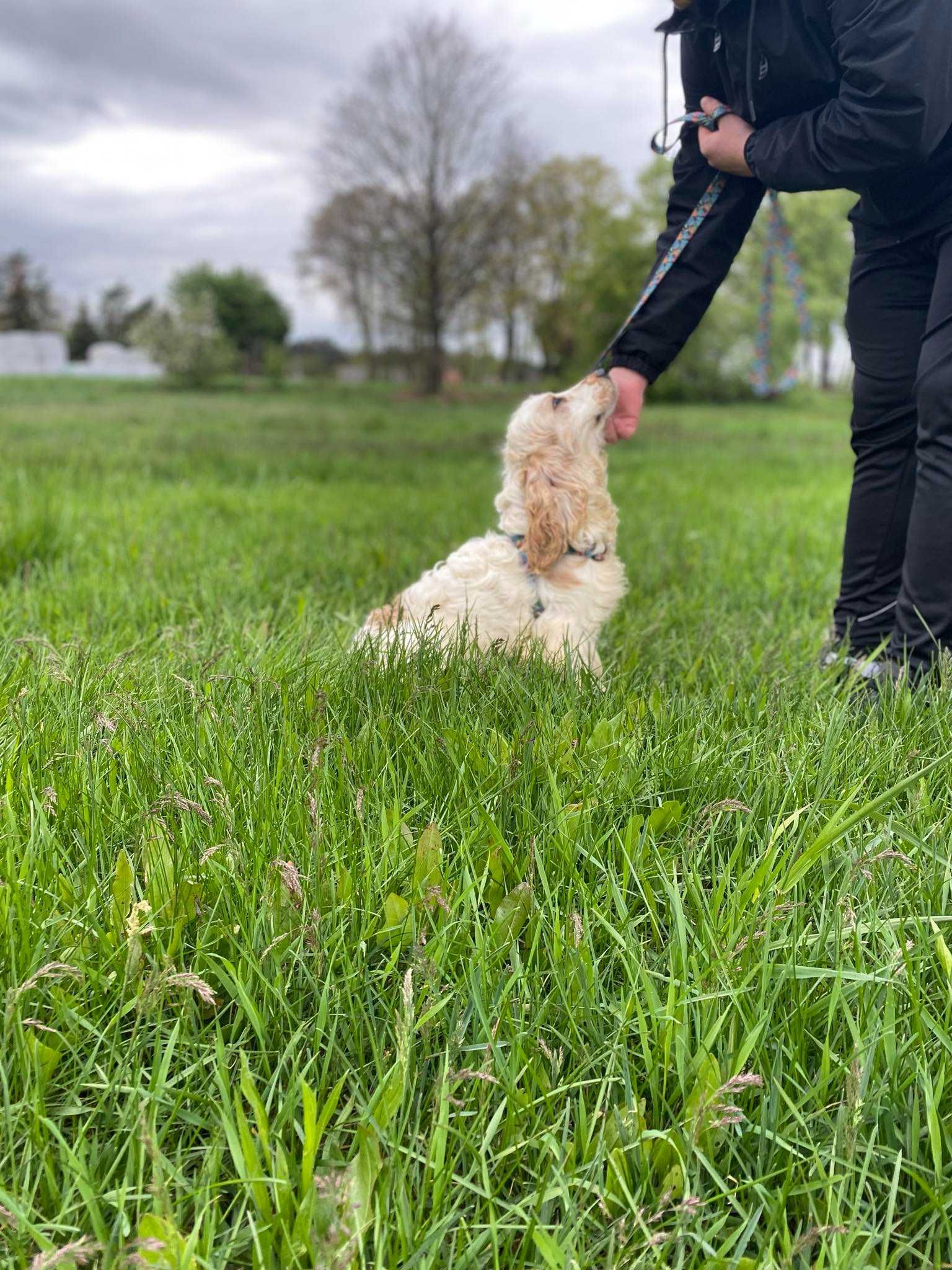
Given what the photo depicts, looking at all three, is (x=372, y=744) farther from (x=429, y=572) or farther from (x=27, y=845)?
(x=429, y=572)

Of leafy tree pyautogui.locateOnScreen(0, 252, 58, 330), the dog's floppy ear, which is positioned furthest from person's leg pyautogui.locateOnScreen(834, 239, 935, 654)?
leafy tree pyautogui.locateOnScreen(0, 252, 58, 330)

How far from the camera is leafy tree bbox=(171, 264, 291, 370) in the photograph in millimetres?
71188

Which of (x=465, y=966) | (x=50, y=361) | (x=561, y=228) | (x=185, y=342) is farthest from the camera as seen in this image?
(x=50, y=361)

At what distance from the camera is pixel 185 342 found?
142 feet

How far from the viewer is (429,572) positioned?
3783 mm

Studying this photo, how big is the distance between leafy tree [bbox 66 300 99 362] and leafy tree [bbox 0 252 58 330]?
269cm

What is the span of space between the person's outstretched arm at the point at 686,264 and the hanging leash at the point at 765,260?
0.13 ft

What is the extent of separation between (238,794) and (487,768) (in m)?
0.57

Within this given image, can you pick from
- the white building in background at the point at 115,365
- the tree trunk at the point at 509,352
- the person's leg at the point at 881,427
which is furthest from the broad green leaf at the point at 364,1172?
the white building in background at the point at 115,365

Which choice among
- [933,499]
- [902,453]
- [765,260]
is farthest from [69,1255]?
[765,260]

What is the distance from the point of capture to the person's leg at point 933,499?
2.93 m

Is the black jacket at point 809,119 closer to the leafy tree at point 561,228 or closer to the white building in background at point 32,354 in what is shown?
the leafy tree at point 561,228

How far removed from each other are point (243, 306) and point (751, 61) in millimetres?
77403

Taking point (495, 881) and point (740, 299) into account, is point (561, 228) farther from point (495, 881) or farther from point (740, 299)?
point (495, 881)
